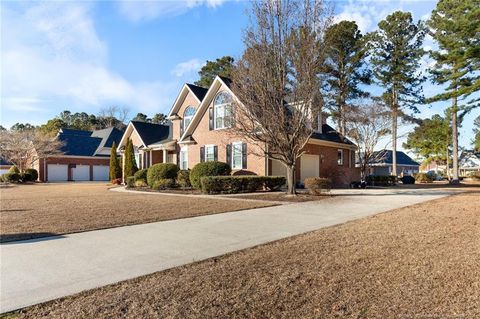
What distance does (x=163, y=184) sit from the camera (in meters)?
22.2

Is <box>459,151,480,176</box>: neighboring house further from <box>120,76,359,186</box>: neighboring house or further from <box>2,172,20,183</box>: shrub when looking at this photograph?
<box>2,172,20,183</box>: shrub

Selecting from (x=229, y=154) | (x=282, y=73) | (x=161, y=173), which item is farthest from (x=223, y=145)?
(x=282, y=73)

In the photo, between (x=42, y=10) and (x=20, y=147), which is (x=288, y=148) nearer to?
(x=42, y=10)

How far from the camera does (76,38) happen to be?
13.3 meters

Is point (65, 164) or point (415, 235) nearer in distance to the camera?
point (415, 235)

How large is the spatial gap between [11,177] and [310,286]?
4019cm

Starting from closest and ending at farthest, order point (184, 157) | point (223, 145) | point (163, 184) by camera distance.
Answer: point (163, 184) < point (223, 145) < point (184, 157)

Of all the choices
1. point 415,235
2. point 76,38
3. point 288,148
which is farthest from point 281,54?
point 415,235

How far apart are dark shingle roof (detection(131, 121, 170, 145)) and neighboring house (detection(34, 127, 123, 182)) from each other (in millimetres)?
14389

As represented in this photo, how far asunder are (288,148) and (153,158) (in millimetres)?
18540

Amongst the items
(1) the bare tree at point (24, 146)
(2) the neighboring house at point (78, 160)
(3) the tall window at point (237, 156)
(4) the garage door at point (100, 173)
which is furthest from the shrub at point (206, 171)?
(4) the garage door at point (100, 173)

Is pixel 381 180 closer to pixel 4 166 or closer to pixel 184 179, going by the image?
pixel 184 179

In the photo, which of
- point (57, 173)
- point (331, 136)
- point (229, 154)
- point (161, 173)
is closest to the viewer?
point (161, 173)

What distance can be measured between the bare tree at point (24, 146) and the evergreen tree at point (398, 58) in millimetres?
37140
